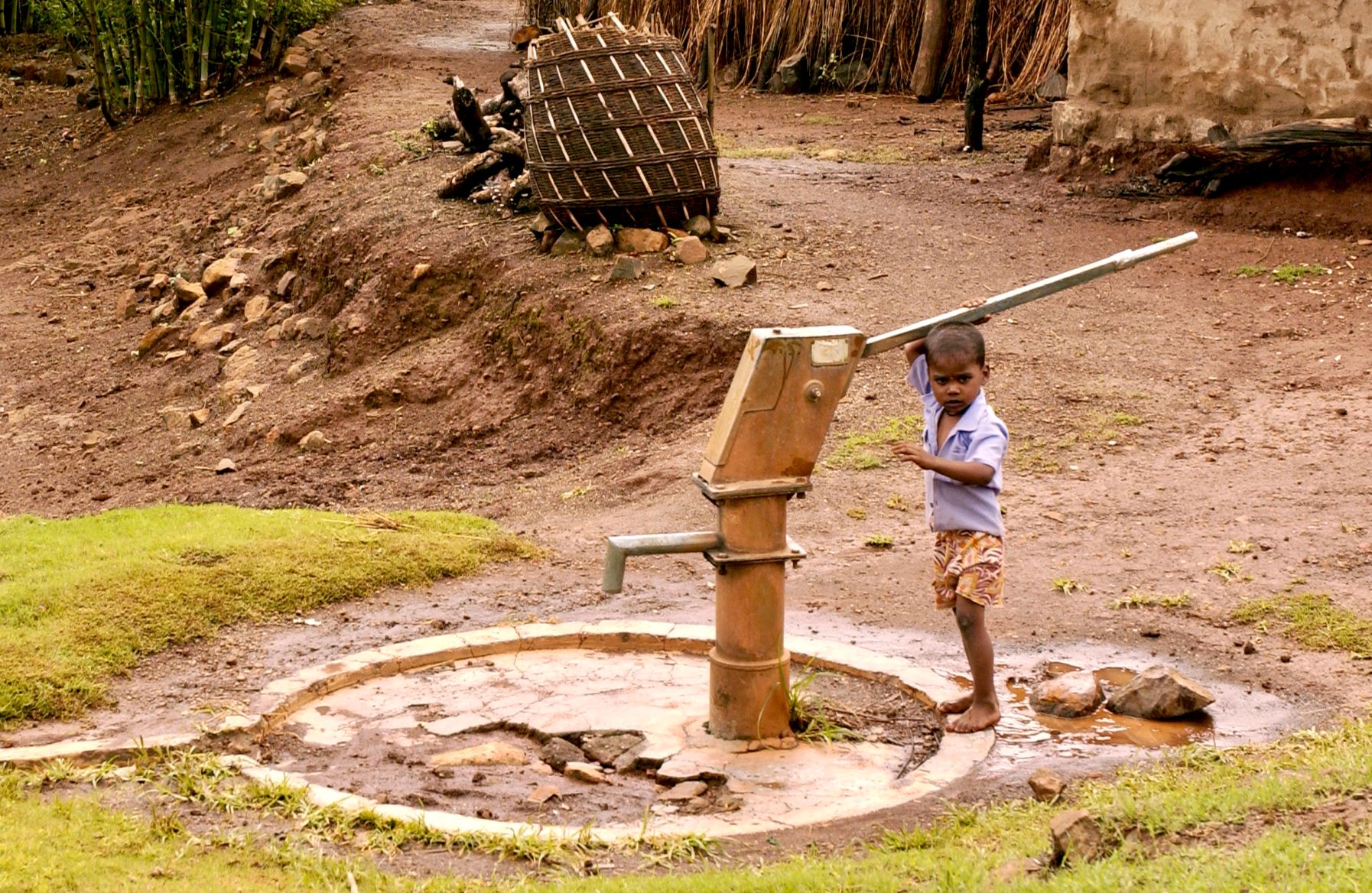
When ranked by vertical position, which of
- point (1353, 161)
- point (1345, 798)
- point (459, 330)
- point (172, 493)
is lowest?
point (172, 493)

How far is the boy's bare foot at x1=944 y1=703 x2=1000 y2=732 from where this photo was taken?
420 cm

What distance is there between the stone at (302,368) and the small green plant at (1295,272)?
5.91 meters

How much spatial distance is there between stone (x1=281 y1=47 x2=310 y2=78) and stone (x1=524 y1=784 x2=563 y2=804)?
1404 centimetres

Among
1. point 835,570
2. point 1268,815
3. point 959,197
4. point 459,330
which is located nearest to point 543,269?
point 459,330

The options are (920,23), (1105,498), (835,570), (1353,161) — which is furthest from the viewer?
(920,23)

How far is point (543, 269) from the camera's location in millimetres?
9430

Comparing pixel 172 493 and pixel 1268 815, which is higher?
pixel 1268 815

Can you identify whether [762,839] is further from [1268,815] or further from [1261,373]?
[1261,373]

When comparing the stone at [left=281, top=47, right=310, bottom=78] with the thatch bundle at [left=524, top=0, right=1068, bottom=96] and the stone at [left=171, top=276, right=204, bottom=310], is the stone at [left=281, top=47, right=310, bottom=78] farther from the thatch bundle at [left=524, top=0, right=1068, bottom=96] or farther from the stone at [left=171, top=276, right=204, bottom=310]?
the stone at [left=171, top=276, right=204, bottom=310]

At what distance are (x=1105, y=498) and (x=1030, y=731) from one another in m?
2.25

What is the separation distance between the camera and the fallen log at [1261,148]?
9023 millimetres

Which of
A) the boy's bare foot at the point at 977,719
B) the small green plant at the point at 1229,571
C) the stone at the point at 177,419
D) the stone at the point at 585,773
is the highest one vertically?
the boy's bare foot at the point at 977,719

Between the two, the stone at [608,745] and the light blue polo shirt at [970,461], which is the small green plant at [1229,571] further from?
the stone at [608,745]

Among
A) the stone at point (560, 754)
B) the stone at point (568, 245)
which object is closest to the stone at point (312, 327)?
the stone at point (568, 245)
